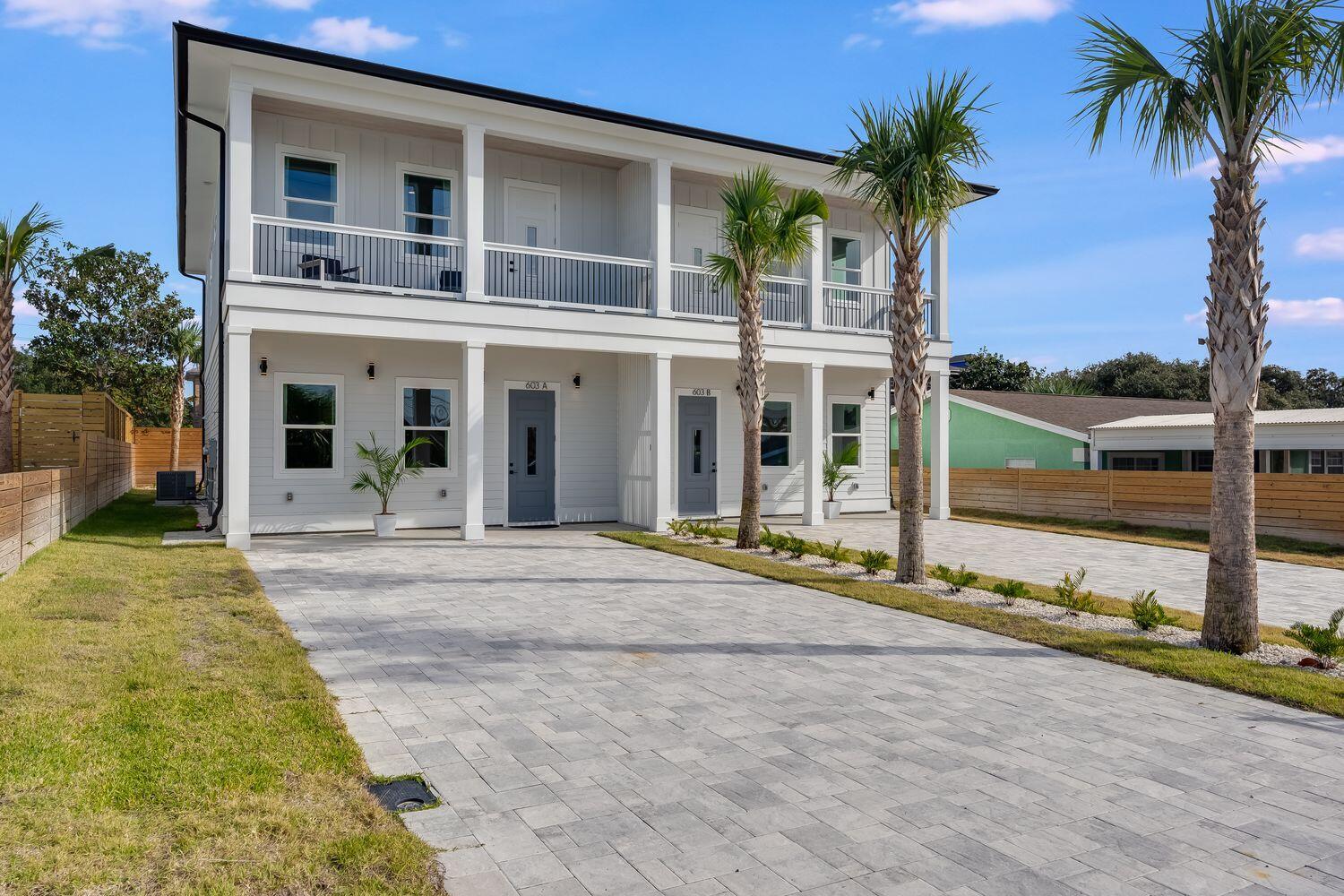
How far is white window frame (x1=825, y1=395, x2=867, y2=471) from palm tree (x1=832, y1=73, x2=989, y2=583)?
8967 millimetres

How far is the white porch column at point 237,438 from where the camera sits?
11742 millimetres

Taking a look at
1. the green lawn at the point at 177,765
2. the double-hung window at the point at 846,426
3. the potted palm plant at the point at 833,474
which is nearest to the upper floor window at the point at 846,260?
the double-hung window at the point at 846,426

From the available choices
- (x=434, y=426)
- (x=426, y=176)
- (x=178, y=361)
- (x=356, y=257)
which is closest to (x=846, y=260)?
(x=426, y=176)

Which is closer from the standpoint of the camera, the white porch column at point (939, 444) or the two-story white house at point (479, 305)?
the two-story white house at point (479, 305)

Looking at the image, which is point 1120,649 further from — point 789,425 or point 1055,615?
point 789,425

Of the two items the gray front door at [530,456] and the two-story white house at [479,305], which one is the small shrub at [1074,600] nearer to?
the two-story white house at [479,305]

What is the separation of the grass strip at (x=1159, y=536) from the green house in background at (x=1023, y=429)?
6.38 meters

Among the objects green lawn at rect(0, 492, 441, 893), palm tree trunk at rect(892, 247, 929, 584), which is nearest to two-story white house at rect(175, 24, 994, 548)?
palm tree trunk at rect(892, 247, 929, 584)

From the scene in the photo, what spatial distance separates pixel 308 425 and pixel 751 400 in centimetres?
703

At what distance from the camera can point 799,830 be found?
3.48 meters

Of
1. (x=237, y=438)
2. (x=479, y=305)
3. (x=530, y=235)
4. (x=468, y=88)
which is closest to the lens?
(x=237, y=438)

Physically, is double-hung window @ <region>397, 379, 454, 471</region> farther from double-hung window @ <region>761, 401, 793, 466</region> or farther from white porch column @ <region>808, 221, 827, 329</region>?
white porch column @ <region>808, 221, 827, 329</region>

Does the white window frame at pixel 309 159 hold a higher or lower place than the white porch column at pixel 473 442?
higher

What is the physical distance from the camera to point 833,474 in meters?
18.3
